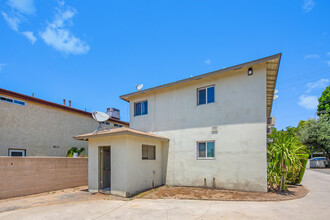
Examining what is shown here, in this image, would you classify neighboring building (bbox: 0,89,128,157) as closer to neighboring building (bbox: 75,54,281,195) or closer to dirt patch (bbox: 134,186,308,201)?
neighboring building (bbox: 75,54,281,195)

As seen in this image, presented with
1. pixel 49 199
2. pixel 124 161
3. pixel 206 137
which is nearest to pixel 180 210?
pixel 124 161

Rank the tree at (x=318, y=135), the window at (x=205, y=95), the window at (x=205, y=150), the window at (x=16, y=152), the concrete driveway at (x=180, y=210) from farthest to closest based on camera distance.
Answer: the tree at (x=318, y=135) < the window at (x=16, y=152) < the window at (x=205, y=95) < the window at (x=205, y=150) < the concrete driveway at (x=180, y=210)

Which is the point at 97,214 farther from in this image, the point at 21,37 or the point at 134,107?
the point at 21,37

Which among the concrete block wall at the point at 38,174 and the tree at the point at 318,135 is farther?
the tree at the point at 318,135

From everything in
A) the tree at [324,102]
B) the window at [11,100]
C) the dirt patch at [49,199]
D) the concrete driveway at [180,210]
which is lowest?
the dirt patch at [49,199]

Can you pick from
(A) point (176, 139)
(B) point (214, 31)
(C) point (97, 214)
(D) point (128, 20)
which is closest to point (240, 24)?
(B) point (214, 31)

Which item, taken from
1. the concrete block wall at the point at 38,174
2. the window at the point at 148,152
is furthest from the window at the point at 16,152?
the window at the point at 148,152

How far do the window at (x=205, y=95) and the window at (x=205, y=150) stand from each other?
2.19 m

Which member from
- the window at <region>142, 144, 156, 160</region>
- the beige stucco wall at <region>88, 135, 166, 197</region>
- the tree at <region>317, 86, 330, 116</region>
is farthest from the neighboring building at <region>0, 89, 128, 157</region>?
the tree at <region>317, 86, 330, 116</region>

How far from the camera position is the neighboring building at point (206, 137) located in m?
8.84

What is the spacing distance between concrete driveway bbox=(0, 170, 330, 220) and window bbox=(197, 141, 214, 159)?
2799mm

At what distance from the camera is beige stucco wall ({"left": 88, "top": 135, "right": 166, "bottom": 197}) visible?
28.6 ft

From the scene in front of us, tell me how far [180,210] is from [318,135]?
24.2 meters

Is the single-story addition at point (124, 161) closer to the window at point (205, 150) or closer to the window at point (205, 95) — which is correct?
the window at point (205, 150)
